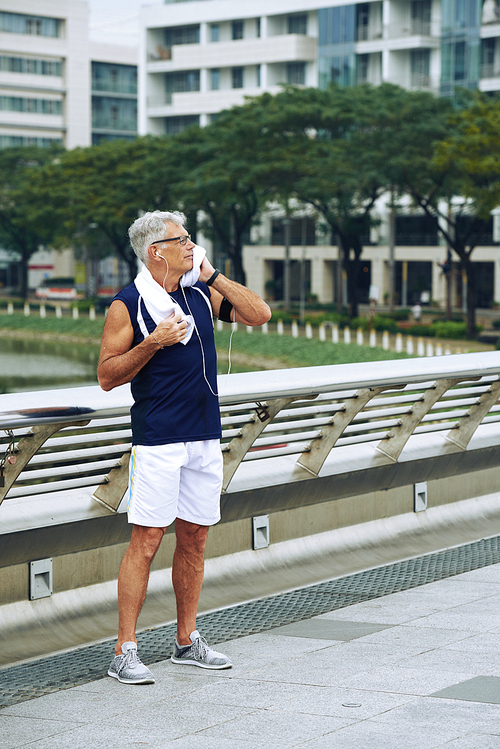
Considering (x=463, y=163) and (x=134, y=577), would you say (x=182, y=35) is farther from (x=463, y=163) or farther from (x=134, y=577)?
(x=134, y=577)

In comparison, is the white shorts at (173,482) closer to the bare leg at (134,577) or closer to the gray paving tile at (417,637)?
the bare leg at (134,577)

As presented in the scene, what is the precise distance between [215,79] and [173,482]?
7911cm

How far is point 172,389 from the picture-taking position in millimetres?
4219

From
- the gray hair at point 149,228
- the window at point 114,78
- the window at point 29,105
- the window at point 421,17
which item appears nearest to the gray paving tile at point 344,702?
the gray hair at point 149,228

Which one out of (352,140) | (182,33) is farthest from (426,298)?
(182,33)

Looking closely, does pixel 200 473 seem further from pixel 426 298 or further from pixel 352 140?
pixel 426 298

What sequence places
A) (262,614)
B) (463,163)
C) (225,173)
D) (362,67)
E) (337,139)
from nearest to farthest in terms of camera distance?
(262,614) < (463,163) < (337,139) < (225,173) < (362,67)

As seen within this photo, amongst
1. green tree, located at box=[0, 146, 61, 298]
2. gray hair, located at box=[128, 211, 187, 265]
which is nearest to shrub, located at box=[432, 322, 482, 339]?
green tree, located at box=[0, 146, 61, 298]

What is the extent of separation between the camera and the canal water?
120ft

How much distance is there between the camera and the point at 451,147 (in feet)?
134

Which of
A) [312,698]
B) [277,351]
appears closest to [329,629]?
[312,698]

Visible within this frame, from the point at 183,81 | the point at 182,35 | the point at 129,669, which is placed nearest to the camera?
the point at 129,669

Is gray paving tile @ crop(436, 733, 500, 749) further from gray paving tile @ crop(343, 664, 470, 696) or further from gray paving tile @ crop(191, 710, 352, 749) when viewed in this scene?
gray paving tile @ crop(343, 664, 470, 696)

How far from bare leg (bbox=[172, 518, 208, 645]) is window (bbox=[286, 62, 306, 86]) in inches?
2894
